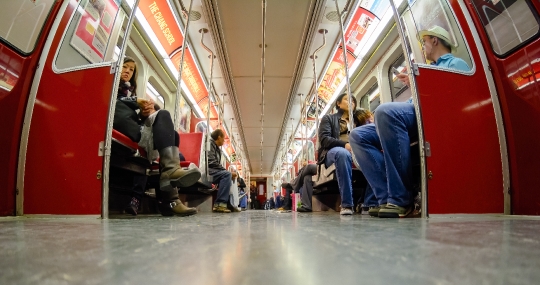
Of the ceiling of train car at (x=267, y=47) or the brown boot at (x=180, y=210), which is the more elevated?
the ceiling of train car at (x=267, y=47)

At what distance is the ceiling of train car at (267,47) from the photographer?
408cm

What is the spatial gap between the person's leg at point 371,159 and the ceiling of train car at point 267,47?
239cm

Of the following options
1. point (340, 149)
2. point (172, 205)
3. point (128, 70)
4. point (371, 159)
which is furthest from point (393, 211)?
point (128, 70)

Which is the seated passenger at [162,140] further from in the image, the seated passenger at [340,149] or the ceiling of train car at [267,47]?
the ceiling of train car at [267,47]

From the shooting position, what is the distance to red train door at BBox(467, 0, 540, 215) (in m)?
1.85

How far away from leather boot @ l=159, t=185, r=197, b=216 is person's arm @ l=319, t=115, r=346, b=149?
147cm

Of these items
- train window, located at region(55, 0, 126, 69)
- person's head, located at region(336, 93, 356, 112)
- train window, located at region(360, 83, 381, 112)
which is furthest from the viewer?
train window, located at region(360, 83, 381, 112)

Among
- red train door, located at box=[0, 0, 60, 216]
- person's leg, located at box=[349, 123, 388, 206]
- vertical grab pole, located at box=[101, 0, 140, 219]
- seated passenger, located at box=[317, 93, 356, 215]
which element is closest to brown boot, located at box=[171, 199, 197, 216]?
vertical grab pole, located at box=[101, 0, 140, 219]

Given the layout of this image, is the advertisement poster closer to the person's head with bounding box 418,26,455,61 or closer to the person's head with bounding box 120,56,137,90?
the person's head with bounding box 120,56,137,90

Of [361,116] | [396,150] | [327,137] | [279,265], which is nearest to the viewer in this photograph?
[279,265]

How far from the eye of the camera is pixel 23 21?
83.1 inches

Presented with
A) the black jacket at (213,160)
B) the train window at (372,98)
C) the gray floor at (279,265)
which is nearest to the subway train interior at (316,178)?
the gray floor at (279,265)

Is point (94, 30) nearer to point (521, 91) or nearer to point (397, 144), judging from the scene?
point (397, 144)

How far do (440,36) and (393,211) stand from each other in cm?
147
